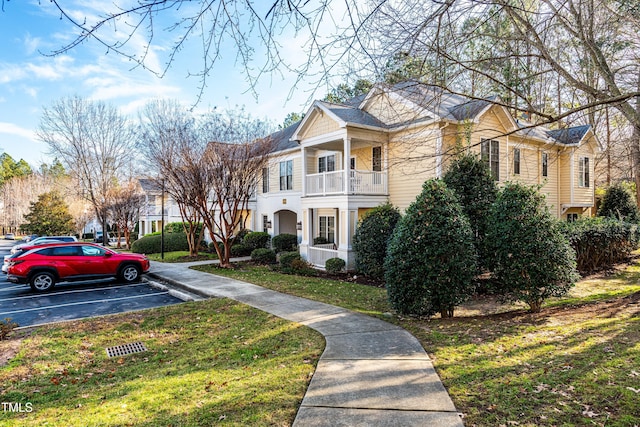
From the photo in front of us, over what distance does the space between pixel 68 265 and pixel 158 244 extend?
45.8 feet

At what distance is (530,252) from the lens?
777 centimetres

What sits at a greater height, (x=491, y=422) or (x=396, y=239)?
(x=396, y=239)

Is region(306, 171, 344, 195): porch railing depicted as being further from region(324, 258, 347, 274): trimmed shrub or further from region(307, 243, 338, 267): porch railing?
region(324, 258, 347, 274): trimmed shrub

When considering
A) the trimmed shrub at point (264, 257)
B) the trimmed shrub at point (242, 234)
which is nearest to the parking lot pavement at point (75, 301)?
the trimmed shrub at point (264, 257)

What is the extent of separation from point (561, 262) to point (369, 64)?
6099 mm

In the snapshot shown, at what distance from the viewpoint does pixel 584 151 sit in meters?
20.8

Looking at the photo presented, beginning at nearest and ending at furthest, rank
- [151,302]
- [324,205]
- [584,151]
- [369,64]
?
[369,64] → [151,302] → [324,205] → [584,151]

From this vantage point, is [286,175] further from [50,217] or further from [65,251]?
[50,217]

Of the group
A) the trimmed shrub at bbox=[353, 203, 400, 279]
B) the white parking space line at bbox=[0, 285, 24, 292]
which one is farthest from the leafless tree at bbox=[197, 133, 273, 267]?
the white parking space line at bbox=[0, 285, 24, 292]

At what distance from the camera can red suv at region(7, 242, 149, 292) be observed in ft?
37.7

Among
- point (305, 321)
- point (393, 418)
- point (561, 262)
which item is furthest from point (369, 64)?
point (561, 262)

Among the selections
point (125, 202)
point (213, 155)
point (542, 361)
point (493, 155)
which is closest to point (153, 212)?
point (125, 202)

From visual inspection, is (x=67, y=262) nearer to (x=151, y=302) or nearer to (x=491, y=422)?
(x=151, y=302)

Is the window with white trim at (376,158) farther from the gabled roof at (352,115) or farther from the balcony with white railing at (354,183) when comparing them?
the gabled roof at (352,115)
